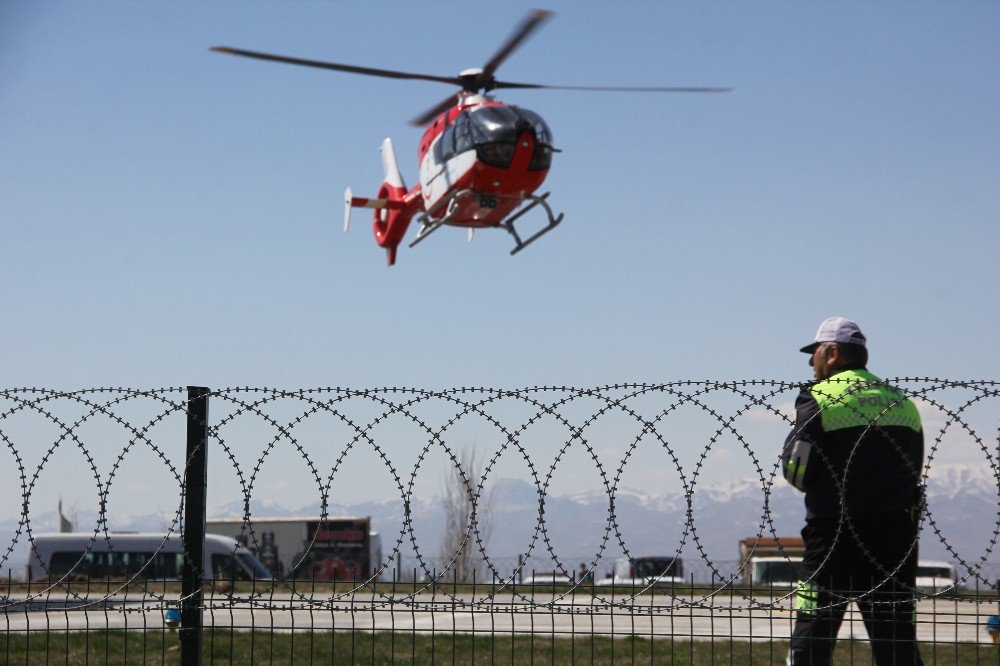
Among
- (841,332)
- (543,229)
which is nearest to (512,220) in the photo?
(543,229)

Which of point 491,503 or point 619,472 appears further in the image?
point 491,503

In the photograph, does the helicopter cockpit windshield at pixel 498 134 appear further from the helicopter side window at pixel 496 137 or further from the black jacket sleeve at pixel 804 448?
the black jacket sleeve at pixel 804 448

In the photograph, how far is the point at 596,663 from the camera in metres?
12.8

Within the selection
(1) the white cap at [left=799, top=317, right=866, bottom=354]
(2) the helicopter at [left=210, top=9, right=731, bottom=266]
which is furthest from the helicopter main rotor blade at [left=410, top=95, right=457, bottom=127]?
(1) the white cap at [left=799, top=317, right=866, bottom=354]

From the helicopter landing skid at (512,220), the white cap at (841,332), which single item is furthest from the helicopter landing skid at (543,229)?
the white cap at (841,332)

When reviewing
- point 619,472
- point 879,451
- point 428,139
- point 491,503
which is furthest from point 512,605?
point 491,503

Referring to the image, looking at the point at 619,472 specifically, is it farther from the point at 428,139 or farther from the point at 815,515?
the point at 428,139

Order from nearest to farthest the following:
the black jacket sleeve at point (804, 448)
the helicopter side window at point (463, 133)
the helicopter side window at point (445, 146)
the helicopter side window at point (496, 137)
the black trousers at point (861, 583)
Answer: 1. the black trousers at point (861, 583)
2. the black jacket sleeve at point (804, 448)
3. the helicopter side window at point (496, 137)
4. the helicopter side window at point (463, 133)
5. the helicopter side window at point (445, 146)

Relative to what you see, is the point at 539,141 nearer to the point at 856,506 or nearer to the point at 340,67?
the point at 340,67

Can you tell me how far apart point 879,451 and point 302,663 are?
7063mm

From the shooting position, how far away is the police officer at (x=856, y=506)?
716cm

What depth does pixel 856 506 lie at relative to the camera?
718 centimetres

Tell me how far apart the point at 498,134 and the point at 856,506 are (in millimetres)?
15229

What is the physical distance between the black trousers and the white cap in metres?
1.02
